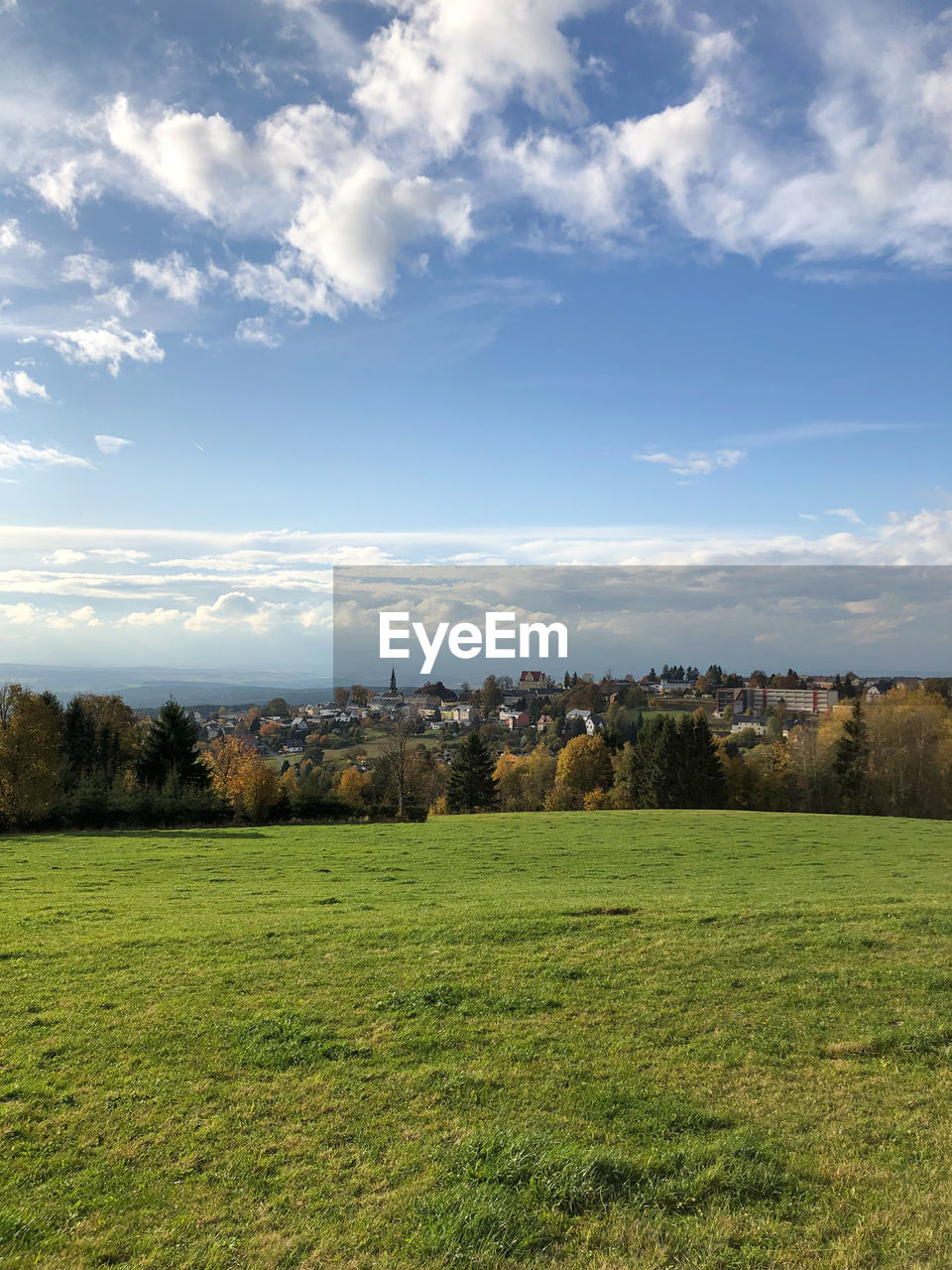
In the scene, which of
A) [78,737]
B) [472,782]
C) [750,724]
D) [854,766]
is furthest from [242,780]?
[750,724]

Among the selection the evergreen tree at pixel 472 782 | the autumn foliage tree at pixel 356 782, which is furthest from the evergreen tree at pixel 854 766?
the autumn foliage tree at pixel 356 782

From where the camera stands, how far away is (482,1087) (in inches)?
298

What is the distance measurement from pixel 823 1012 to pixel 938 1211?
13.6ft

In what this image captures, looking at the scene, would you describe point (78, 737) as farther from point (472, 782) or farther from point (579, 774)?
point (579, 774)

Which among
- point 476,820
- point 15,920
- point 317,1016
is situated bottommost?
point 476,820

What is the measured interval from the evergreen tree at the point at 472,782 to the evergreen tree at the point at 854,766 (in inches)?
1405

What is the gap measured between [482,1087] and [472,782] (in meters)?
67.8

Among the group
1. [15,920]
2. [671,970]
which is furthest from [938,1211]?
[15,920]

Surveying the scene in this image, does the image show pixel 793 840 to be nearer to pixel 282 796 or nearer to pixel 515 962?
pixel 515 962

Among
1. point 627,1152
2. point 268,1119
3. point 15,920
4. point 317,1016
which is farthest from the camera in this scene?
point 15,920

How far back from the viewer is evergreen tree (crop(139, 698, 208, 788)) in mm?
55594

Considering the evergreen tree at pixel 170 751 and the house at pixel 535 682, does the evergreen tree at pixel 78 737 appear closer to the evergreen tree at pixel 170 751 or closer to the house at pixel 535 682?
the evergreen tree at pixel 170 751

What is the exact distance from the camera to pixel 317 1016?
9359mm

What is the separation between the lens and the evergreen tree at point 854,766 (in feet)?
216
